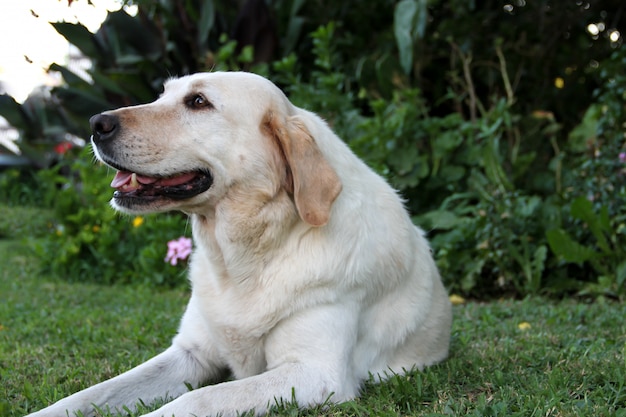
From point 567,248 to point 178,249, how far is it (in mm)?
2832

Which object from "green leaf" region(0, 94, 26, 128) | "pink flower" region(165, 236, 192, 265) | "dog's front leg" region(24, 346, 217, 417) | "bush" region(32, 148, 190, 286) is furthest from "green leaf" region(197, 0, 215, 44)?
"dog's front leg" region(24, 346, 217, 417)

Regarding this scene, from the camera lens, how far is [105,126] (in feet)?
8.47

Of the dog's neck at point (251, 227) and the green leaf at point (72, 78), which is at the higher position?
the green leaf at point (72, 78)

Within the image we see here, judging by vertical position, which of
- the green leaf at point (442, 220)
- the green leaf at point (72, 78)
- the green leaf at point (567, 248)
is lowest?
the green leaf at point (567, 248)

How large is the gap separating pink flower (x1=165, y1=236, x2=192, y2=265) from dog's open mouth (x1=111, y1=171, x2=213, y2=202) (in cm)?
282

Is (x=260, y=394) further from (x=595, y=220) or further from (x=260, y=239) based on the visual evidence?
(x=595, y=220)

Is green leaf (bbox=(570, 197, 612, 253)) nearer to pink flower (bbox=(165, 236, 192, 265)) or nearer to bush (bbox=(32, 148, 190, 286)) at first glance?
pink flower (bbox=(165, 236, 192, 265))

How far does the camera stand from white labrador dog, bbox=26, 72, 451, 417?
2.57 m

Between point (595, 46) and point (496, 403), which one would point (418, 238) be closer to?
point (496, 403)

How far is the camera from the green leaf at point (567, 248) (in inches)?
185

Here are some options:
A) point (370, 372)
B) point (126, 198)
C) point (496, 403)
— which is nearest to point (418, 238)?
point (370, 372)

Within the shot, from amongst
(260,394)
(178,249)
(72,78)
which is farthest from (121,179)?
(72,78)

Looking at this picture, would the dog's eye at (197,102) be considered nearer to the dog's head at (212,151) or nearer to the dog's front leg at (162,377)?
the dog's head at (212,151)

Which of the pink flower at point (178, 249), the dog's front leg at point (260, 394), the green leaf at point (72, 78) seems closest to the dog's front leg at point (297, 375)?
the dog's front leg at point (260, 394)
